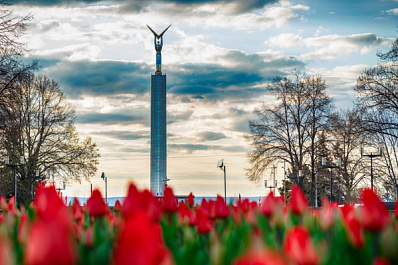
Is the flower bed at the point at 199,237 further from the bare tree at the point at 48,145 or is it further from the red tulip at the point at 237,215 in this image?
the bare tree at the point at 48,145

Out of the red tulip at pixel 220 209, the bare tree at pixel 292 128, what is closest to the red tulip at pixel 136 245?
the red tulip at pixel 220 209

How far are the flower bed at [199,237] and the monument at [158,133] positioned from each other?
8508cm

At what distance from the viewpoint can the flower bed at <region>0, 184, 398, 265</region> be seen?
100cm

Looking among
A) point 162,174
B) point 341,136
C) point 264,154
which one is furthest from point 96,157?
point 162,174

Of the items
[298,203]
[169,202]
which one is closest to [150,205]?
[169,202]

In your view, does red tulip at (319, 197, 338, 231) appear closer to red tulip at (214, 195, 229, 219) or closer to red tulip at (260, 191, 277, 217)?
red tulip at (260, 191, 277, 217)

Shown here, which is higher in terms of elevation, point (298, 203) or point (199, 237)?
point (298, 203)

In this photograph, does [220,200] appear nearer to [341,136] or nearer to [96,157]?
[96,157]

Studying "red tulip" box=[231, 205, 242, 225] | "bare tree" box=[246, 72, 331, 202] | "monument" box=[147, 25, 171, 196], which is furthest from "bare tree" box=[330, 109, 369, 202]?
"monument" box=[147, 25, 171, 196]

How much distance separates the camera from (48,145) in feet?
132

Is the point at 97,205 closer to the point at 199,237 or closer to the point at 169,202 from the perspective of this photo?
the point at 169,202

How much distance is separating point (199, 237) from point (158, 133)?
305 ft

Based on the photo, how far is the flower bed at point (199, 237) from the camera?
3.28ft

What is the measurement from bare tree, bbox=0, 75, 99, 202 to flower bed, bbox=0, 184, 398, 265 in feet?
120
